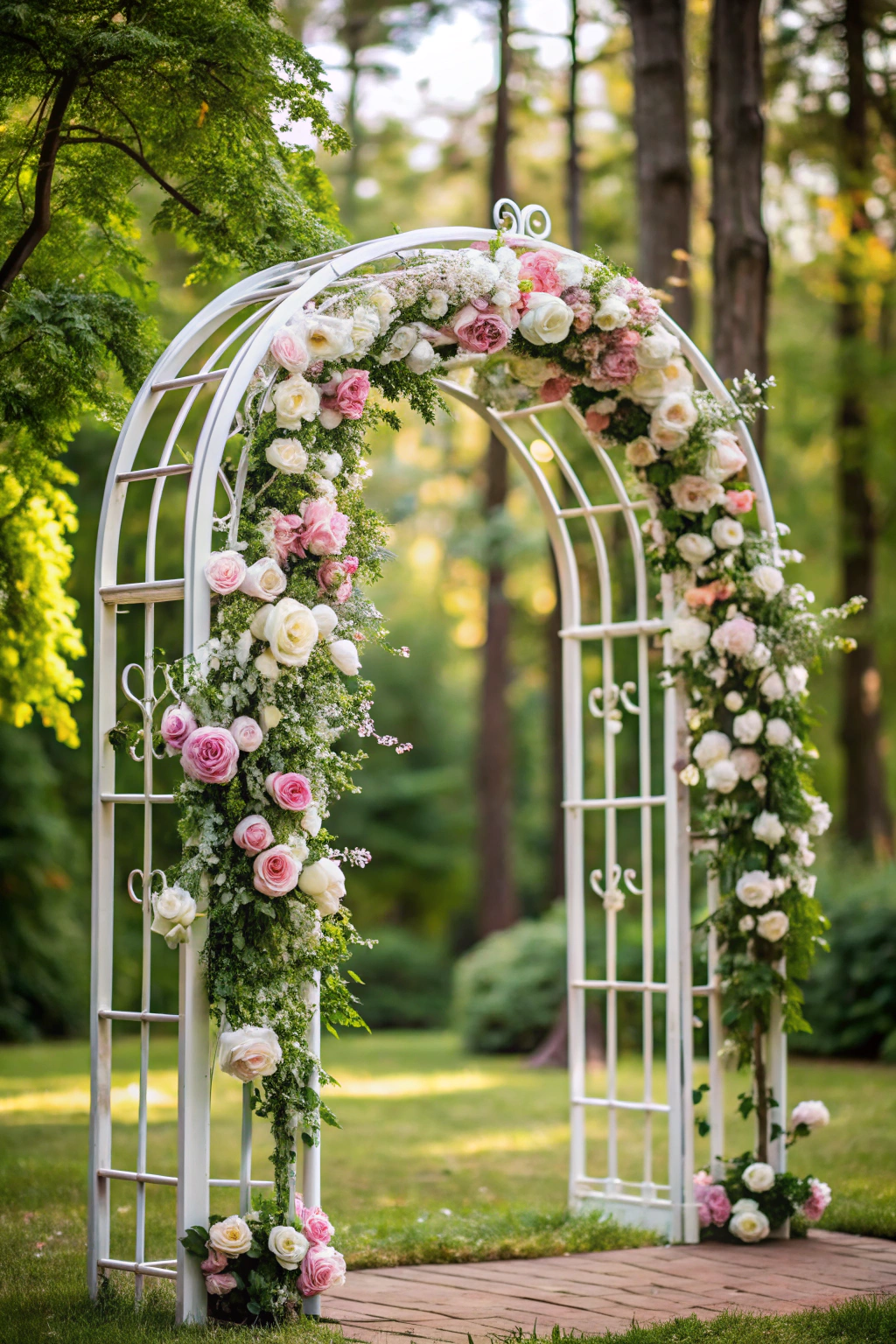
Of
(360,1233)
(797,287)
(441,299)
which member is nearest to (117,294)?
(441,299)

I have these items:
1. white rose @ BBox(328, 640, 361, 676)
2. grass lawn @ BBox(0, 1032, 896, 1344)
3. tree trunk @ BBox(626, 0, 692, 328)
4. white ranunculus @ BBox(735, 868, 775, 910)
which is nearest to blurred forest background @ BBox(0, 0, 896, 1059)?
tree trunk @ BBox(626, 0, 692, 328)

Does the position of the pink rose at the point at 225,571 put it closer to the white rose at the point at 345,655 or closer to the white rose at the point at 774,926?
the white rose at the point at 345,655

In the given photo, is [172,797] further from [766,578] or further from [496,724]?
[496,724]

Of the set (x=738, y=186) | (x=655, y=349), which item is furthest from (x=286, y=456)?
(x=738, y=186)

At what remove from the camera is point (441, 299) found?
4.54 meters

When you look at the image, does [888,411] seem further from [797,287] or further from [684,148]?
[684,148]

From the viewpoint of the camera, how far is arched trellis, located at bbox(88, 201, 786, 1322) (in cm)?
399

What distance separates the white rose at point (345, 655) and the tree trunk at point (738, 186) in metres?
3.80

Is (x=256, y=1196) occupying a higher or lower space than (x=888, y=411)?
lower

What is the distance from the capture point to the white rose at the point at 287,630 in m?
3.94

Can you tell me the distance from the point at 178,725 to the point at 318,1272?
1.56 meters

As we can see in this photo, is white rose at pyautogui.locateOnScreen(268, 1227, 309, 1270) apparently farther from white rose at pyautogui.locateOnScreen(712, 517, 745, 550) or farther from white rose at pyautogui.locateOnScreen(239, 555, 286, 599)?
white rose at pyautogui.locateOnScreen(712, 517, 745, 550)

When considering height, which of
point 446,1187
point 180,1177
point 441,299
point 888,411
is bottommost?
point 446,1187

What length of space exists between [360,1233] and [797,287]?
1321 centimetres
